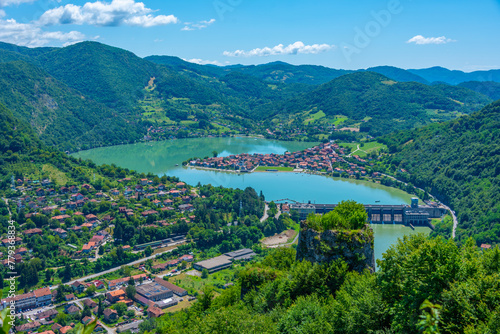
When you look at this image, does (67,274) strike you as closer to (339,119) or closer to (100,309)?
(100,309)

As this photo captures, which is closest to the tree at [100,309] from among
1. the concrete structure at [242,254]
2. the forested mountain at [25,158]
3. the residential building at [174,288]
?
the residential building at [174,288]

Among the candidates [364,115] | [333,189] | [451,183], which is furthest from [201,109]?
[451,183]

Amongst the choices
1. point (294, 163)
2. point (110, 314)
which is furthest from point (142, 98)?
point (110, 314)

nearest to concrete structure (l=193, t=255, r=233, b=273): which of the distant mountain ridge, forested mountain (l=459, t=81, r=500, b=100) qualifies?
forested mountain (l=459, t=81, r=500, b=100)

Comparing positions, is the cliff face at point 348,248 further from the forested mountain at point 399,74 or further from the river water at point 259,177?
the forested mountain at point 399,74

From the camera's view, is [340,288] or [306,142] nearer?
[340,288]

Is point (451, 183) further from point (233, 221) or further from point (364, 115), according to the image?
point (364, 115)
